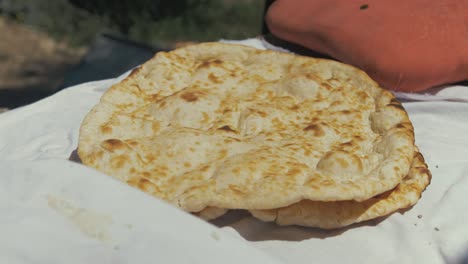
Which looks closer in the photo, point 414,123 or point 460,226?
point 460,226

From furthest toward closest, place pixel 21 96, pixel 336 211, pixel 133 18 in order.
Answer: pixel 133 18, pixel 21 96, pixel 336 211

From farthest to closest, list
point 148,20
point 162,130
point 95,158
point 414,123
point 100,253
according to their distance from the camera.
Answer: point 148,20 → point 414,123 → point 162,130 → point 95,158 → point 100,253

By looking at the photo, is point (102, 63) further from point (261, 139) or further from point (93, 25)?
point (93, 25)

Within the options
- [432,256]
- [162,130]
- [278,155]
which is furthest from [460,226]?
[162,130]

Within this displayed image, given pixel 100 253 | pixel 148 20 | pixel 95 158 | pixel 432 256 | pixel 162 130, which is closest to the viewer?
pixel 100 253

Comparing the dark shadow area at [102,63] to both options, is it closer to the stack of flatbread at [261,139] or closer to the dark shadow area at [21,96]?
the dark shadow area at [21,96]

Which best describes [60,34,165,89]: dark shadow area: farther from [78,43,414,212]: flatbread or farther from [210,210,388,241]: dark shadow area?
[210,210,388,241]: dark shadow area

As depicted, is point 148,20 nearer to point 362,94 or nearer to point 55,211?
point 362,94

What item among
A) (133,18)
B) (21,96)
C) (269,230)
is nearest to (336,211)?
(269,230)
